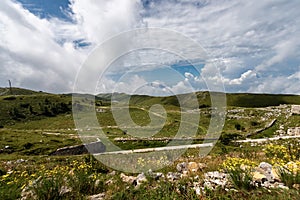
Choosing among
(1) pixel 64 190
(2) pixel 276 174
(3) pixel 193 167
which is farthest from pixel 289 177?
(1) pixel 64 190

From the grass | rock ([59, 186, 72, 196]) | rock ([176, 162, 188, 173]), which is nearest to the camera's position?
the grass

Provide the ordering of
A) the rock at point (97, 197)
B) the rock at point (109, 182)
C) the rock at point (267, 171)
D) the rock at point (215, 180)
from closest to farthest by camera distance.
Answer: the rock at point (215, 180)
the rock at point (267, 171)
the rock at point (97, 197)
the rock at point (109, 182)

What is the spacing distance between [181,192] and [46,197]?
3.95m

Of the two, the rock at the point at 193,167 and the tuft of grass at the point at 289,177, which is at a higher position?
the tuft of grass at the point at 289,177

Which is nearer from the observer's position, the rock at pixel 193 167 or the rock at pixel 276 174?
the rock at pixel 276 174

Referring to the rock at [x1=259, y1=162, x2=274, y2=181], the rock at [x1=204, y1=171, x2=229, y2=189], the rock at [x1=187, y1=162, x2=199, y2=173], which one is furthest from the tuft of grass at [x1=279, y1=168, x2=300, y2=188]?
the rock at [x1=187, y1=162, x2=199, y2=173]

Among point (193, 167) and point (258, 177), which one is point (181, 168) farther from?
point (258, 177)

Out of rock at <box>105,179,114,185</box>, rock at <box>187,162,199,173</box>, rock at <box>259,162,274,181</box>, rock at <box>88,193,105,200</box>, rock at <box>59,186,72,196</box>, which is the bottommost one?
rock at <box>88,193,105,200</box>

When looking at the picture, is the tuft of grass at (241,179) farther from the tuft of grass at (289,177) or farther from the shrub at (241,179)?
the tuft of grass at (289,177)

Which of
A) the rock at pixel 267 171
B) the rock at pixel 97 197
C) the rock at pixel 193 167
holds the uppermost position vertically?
the rock at pixel 267 171

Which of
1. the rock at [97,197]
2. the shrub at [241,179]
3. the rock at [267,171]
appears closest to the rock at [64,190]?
the rock at [97,197]

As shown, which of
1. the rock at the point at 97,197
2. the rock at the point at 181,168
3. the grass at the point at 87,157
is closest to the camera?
the grass at the point at 87,157

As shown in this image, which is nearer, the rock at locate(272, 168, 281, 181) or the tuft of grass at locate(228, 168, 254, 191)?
the tuft of grass at locate(228, 168, 254, 191)

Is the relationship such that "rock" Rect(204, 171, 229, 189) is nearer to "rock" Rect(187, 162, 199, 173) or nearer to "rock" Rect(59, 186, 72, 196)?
"rock" Rect(187, 162, 199, 173)
